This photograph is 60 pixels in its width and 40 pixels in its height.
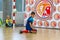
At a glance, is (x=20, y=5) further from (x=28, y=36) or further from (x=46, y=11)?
(x=28, y=36)

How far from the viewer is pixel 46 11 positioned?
24.4 feet

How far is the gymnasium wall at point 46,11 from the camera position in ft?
23.7

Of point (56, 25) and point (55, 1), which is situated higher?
point (55, 1)

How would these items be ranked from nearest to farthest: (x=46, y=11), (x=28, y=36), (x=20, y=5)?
1. (x=28, y=36)
2. (x=46, y=11)
3. (x=20, y=5)

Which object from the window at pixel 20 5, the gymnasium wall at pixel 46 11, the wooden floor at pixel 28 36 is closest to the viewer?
the wooden floor at pixel 28 36

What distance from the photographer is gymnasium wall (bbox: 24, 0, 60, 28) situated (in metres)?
7.23

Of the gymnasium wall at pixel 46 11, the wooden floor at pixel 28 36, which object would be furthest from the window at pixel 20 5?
the wooden floor at pixel 28 36

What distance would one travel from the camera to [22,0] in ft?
29.0

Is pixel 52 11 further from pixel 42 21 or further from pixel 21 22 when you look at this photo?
pixel 21 22

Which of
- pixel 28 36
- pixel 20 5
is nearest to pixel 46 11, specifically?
pixel 20 5

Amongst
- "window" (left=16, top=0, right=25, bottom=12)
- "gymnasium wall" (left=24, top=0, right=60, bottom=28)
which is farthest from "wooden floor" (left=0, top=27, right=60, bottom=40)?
"window" (left=16, top=0, right=25, bottom=12)

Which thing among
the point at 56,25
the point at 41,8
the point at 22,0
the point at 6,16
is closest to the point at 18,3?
the point at 22,0

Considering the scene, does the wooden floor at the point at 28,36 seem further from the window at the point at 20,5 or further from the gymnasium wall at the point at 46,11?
the window at the point at 20,5

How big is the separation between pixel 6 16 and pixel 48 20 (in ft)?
7.68
